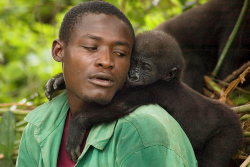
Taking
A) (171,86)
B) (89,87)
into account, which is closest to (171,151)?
(89,87)

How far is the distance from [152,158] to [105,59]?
17.6 inches

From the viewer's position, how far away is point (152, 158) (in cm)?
130

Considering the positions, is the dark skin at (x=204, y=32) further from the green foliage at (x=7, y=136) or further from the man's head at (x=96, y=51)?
the man's head at (x=96, y=51)

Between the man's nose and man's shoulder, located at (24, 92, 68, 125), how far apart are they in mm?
422

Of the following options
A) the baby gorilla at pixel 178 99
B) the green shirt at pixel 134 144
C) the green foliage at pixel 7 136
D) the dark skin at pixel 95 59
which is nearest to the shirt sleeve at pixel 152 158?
the green shirt at pixel 134 144

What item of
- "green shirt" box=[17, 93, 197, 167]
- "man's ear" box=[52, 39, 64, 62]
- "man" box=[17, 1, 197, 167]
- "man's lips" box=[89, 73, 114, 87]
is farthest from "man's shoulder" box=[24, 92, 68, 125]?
"man's lips" box=[89, 73, 114, 87]

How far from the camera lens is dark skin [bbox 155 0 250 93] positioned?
348cm

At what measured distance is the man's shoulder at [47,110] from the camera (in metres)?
1.74

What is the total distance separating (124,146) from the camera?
133 cm

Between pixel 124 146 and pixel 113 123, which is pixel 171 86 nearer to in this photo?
pixel 113 123

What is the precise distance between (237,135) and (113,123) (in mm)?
857

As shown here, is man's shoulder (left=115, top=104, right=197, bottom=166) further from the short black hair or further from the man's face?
the short black hair

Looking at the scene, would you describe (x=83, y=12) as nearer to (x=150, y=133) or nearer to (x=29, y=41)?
(x=150, y=133)

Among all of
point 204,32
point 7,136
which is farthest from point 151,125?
point 204,32
